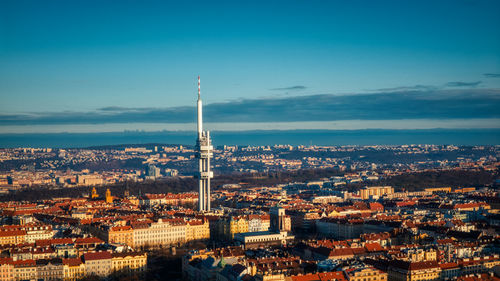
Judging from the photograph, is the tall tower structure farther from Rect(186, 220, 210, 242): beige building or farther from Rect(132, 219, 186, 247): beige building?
Rect(132, 219, 186, 247): beige building

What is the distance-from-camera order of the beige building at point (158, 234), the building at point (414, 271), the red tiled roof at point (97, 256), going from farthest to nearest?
1. the beige building at point (158, 234)
2. the red tiled roof at point (97, 256)
3. the building at point (414, 271)

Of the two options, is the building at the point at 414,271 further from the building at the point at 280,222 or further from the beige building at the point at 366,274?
the building at the point at 280,222

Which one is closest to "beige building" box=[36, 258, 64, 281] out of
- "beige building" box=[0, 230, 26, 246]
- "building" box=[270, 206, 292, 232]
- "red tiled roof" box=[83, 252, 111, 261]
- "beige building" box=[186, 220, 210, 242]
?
"red tiled roof" box=[83, 252, 111, 261]

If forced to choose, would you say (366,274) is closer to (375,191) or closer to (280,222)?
(280,222)

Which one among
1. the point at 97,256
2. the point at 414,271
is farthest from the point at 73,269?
the point at 414,271

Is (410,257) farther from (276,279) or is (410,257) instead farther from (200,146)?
(200,146)

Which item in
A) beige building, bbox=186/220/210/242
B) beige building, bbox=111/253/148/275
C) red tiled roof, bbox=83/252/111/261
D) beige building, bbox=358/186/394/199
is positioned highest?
red tiled roof, bbox=83/252/111/261

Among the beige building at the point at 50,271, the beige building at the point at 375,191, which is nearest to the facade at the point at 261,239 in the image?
the beige building at the point at 50,271

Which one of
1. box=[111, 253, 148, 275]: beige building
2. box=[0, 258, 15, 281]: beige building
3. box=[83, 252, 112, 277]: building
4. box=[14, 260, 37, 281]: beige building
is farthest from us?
box=[111, 253, 148, 275]: beige building

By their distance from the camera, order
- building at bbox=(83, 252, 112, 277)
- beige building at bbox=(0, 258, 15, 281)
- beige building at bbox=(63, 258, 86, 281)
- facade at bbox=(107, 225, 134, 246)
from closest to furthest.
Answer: beige building at bbox=(0, 258, 15, 281) < beige building at bbox=(63, 258, 86, 281) < building at bbox=(83, 252, 112, 277) < facade at bbox=(107, 225, 134, 246)
